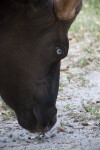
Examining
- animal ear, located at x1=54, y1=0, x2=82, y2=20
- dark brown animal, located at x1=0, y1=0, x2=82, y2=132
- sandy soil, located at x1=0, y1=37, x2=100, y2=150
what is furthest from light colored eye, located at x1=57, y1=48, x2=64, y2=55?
sandy soil, located at x1=0, y1=37, x2=100, y2=150

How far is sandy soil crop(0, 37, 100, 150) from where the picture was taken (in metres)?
4.62

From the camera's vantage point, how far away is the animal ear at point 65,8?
412 cm

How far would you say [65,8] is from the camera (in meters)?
4.18

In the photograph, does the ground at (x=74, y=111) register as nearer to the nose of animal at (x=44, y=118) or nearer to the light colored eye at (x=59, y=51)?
the nose of animal at (x=44, y=118)

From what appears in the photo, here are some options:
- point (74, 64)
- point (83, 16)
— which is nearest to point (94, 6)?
point (83, 16)

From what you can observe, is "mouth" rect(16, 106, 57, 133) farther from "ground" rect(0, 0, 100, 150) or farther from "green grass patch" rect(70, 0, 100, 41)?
"green grass patch" rect(70, 0, 100, 41)

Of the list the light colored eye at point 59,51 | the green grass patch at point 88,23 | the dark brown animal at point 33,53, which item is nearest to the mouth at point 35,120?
the dark brown animal at point 33,53

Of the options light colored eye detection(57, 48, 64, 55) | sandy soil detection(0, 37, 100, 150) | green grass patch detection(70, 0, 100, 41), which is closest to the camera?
light colored eye detection(57, 48, 64, 55)

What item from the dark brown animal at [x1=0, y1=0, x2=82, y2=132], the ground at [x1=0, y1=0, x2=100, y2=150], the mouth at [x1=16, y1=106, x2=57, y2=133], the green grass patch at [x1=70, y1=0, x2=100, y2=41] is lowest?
the green grass patch at [x1=70, y1=0, x2=100, y2=41]

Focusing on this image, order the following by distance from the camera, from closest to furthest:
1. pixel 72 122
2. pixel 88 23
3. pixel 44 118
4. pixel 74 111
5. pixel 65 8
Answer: pixel 65 8 → pixel 44 118 → pixel 72 122 → pixel 74 111 → pixel 88 23

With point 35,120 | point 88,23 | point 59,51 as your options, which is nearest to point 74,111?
point 35,120

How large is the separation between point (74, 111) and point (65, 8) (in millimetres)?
1841

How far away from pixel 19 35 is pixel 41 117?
772 mm

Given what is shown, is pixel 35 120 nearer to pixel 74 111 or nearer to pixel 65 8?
pixel 65 8
